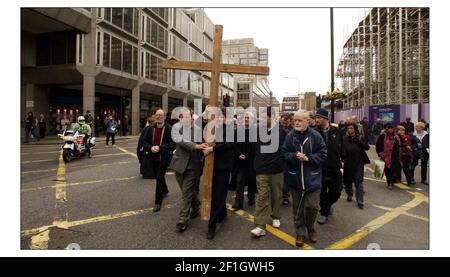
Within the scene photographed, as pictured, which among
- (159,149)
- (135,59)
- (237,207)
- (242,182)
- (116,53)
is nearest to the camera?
(159,149)

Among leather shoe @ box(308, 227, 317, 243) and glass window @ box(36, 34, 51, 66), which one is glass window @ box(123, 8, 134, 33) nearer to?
glass window @ box(36, 34, 51, 66)

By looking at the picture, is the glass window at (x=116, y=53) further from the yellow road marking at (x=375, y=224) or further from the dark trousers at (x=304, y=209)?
the dark trousers at (x=304, y=209)

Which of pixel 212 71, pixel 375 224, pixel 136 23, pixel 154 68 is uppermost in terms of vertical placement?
pixel 136 23

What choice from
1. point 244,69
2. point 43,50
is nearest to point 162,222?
point 244,69

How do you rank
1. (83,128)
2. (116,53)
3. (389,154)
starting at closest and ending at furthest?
1. (389,154)
2. (83,128)
3. (116,53)

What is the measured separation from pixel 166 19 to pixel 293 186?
3098 centimetres

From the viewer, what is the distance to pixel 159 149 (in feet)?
16.5

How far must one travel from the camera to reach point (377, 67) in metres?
24.0

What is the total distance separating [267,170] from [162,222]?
5.74 ft

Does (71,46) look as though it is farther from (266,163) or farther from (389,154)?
(266,163)

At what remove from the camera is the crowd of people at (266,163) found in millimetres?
3809

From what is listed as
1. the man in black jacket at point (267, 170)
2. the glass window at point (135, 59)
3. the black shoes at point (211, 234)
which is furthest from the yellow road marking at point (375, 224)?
the glass window at point (135, 59)

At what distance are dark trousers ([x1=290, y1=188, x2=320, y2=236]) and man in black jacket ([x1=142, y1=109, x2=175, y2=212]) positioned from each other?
2217mm
